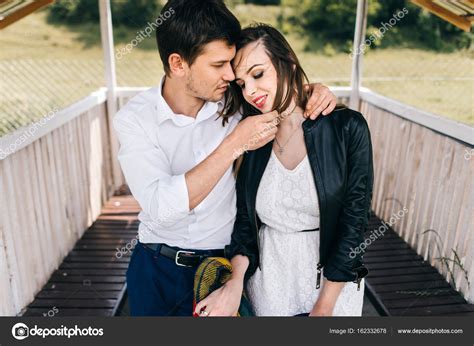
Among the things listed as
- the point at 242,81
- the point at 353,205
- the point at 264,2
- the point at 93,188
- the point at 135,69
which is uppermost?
the point at 264,2

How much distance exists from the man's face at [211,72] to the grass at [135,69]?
21.5 ft

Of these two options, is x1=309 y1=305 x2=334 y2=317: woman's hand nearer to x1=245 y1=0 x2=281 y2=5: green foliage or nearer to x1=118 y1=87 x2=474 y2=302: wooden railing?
x1=118 y1=87 x2=474 y2=302: wooden railing

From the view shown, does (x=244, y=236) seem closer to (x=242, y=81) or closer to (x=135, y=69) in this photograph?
(x=242, y=81)

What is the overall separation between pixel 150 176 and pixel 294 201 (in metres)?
0.48

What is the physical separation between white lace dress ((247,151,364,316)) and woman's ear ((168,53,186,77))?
449mm

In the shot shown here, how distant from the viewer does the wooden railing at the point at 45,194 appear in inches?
102

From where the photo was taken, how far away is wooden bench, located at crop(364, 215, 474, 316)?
8.73 ft

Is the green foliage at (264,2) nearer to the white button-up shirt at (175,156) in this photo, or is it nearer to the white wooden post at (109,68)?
the white wooden post at (109,68)

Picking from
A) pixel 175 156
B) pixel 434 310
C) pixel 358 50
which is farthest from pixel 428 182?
pixel 175 156

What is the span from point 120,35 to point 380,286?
39.0ft

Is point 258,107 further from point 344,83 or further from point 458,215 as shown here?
point 344,83

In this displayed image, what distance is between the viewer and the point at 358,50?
4246 mm

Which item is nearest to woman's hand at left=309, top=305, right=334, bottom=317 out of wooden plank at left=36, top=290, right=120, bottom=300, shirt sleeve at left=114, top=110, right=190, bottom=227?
shirt sleeve at left=114, top=110, right=190, bottom=227

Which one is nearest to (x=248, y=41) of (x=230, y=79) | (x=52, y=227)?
(x=230, y=79)
